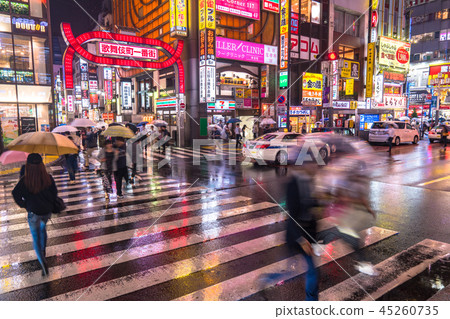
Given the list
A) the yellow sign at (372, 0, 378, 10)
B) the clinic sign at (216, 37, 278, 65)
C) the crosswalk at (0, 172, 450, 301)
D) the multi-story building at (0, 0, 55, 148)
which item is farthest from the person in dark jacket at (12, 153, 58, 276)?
the yellow sign at (372, 0, 378, 10)

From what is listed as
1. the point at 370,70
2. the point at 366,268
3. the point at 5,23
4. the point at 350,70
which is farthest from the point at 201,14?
the point at 366,268

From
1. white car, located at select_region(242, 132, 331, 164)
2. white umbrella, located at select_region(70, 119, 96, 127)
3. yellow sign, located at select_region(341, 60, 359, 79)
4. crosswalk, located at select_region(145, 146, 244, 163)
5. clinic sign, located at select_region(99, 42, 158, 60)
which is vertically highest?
yellow sign, located at select_region(341, 60, 359, 79)

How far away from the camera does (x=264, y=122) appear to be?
27469 millimetres

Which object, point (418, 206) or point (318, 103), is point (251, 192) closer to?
point (418, 206)

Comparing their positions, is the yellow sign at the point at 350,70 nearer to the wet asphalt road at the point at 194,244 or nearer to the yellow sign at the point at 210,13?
the yellow sign at the point at 210,13

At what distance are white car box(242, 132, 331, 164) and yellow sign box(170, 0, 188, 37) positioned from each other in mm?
14742

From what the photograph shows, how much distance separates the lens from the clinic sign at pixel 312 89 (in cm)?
3409

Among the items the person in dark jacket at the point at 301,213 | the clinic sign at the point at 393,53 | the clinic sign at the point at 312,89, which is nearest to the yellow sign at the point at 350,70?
the clinic sign at the point at 393,53

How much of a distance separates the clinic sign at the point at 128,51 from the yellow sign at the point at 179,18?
3.41m

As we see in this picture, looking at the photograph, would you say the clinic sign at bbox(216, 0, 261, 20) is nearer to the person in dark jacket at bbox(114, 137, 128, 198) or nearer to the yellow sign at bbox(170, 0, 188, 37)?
the yellow sign at bbox(170, 0, 188, 37)

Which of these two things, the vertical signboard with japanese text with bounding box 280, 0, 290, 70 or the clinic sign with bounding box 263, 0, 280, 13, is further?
the clinic sign with bounding box 263, 0, 280, 13

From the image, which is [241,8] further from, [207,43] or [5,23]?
[5,23]

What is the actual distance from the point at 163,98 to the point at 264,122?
38.4 ft

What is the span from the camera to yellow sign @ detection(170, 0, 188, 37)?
2556cm
